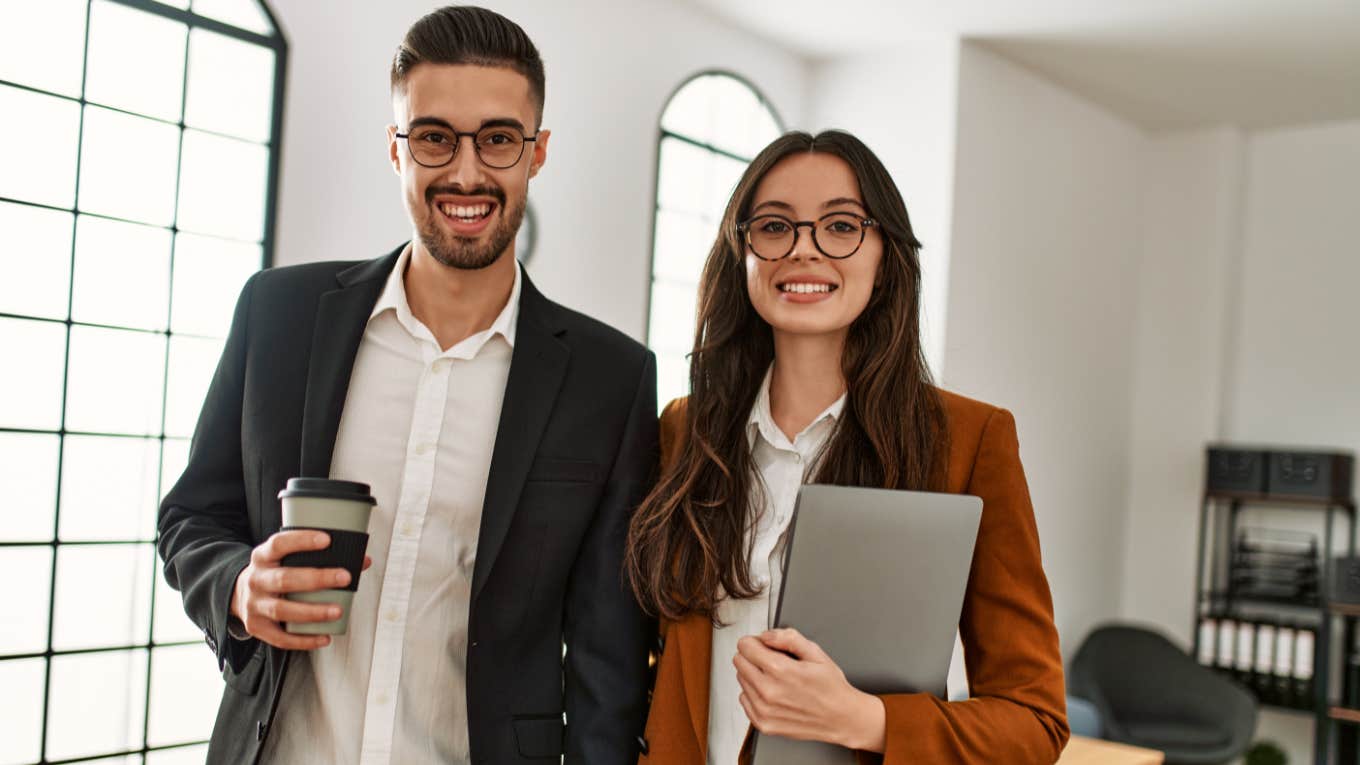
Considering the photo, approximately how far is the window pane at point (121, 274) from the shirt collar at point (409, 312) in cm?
211

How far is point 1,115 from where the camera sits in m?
3.30

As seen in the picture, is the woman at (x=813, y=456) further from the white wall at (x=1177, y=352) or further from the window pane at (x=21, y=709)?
the white wall at (x=1177, y=352)

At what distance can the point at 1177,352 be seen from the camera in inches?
276

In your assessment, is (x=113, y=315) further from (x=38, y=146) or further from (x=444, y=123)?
(x=444, y=123)

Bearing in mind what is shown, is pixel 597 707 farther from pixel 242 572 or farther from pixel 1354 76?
pixel 1354 76

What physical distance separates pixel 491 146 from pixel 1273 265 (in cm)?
637

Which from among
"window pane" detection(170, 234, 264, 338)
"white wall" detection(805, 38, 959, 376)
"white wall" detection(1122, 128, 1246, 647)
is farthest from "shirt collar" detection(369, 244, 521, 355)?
"white wall" detection(1122, 128, 1246, 647)

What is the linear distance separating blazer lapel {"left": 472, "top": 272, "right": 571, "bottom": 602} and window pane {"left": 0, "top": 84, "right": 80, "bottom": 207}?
2.24 metres

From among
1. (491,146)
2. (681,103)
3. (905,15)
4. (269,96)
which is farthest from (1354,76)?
(491,146)

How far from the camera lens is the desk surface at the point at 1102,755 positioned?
3391 mm

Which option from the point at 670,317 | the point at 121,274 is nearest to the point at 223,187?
the point at 121,274

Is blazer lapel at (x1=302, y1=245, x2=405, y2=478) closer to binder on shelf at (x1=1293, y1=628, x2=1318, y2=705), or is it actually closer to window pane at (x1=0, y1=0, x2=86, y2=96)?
window pane at (x1=0, y1=0, x2=86, y2=96)

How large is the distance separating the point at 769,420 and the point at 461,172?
59cm

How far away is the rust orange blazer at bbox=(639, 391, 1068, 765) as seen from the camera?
1490 millimetres
